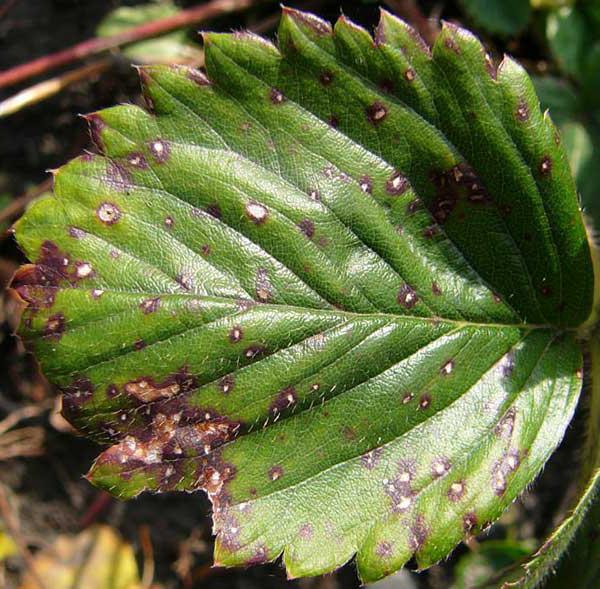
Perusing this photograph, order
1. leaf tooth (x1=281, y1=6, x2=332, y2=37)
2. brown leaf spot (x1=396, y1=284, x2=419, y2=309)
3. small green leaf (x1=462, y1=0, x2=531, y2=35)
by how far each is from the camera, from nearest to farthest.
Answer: leaf tooth (x1=281, y1=6, x2=332, y2=37) < brown leaf spot (x1=396, y1=284, x2=419, y2=309) < small green leaf (x1=462, y1=0, x2=531, y2=35)

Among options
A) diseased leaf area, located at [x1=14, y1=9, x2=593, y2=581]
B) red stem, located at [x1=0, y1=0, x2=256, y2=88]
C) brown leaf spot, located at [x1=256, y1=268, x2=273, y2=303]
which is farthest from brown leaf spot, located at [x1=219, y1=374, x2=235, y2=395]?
red stem, located at [x1=0, y1=0, x2=256, y2=88]

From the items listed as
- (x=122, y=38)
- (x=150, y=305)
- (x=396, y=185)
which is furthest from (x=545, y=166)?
(x=122, y=38)

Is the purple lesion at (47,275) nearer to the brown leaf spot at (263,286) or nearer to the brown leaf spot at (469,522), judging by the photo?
the brown leaf spot at (263,286)

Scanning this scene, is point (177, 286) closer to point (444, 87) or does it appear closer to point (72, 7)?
point (444, 87)

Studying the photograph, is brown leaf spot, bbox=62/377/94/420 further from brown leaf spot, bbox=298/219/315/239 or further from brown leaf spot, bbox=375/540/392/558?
brown leaf spot, bbox=375/540/392/558

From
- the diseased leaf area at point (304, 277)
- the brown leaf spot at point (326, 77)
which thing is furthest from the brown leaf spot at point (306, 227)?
the brown leaf spot at point (326, 77)

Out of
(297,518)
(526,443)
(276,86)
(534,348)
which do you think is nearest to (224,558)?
(297,518)
